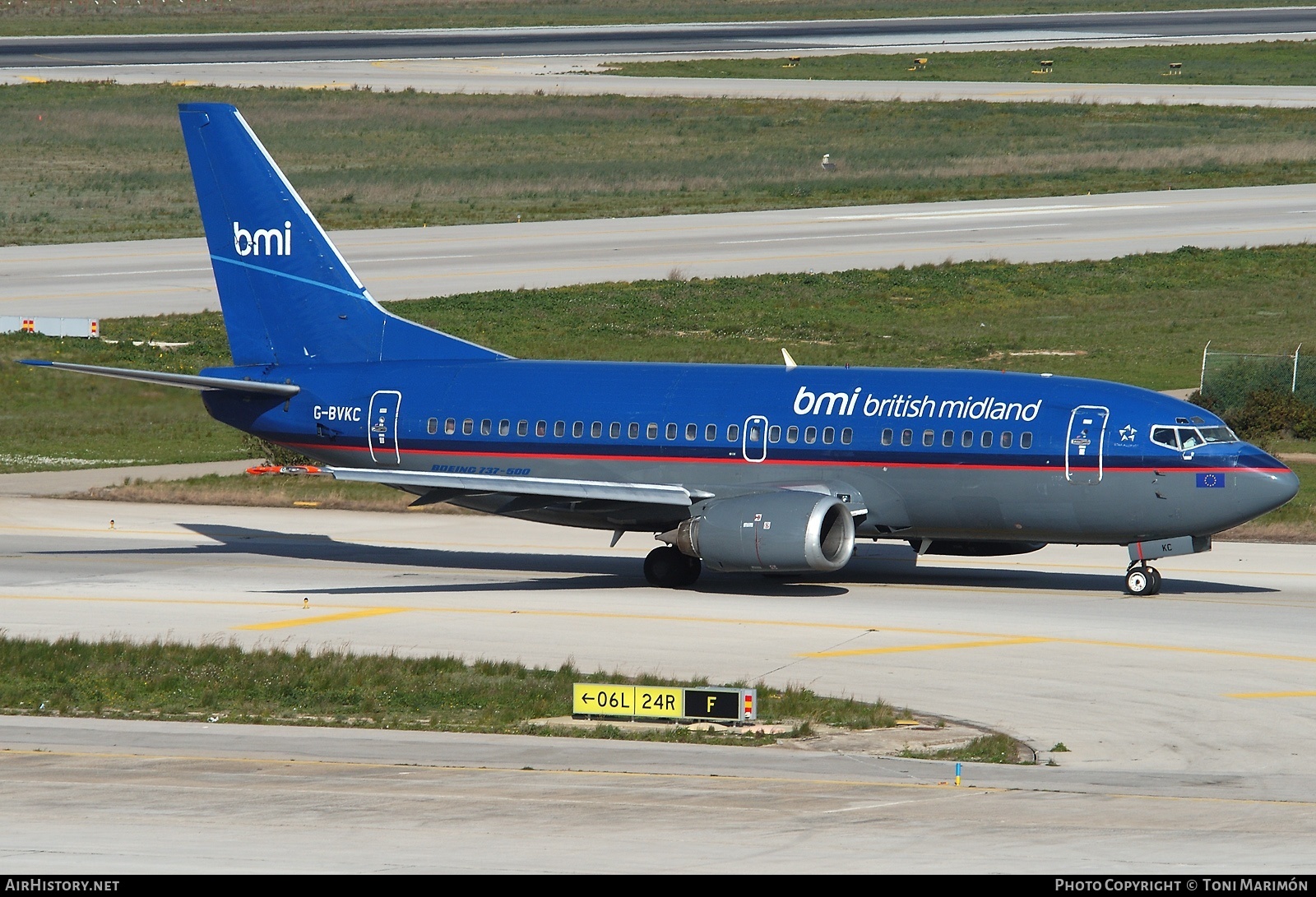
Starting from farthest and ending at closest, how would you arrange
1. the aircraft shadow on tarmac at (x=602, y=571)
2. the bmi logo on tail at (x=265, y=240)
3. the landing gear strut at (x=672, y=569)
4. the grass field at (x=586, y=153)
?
the grass field at (x=586, y=153)
the bmi logo on tail at (x=265, y=240)
the landing gear strut at (x=672, y=569)
the aircraft shadow on tarmac at (x=602, y=571)

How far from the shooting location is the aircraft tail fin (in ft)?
139

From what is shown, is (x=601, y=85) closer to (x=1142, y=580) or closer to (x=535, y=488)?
(x=535, y=488)

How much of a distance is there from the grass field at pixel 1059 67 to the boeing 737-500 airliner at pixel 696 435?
107955 millimetres

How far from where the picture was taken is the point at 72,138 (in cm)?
11944

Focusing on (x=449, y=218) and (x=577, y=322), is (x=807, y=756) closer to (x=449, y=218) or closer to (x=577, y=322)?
(x=577, y=322)

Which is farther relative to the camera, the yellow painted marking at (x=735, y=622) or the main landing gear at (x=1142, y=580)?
the main landing gear at (x=1142, y=580)

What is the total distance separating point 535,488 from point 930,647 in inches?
366

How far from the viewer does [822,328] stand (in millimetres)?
69875

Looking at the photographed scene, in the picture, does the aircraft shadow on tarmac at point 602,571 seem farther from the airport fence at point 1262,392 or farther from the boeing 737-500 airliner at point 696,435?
the airport fence at point 1262,392

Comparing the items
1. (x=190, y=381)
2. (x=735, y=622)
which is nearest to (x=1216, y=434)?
(x=735, y=622)

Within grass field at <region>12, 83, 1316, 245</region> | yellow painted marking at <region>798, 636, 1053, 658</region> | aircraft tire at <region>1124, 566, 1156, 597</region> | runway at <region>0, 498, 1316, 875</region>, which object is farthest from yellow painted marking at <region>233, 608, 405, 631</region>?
grass field at <region>12, 83, 1316, 245</region>

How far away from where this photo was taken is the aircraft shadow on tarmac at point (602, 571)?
3853cm

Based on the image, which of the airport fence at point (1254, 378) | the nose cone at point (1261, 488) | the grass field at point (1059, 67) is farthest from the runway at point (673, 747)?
the grass field at point (1059, 67)
